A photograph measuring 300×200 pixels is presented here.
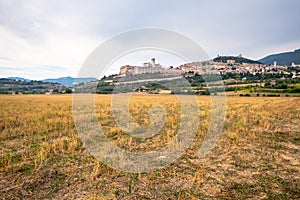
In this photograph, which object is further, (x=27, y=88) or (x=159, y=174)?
(x=27, y=88)

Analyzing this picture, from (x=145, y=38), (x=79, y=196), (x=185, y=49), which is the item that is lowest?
(x=79, y=196)

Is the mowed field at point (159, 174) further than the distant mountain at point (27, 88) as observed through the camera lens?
No

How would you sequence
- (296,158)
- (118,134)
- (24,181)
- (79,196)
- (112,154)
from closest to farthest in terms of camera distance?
(79,196) < (24,181) < (296,158) < (112,154) < (118,134)

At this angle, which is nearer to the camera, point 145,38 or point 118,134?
point 118,134

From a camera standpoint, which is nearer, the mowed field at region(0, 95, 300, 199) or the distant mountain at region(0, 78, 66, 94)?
the mowed field at region(0, 95, 300, 199)

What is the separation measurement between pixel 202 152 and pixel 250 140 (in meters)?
3.41

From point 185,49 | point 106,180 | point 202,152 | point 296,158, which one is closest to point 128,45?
point 185,49

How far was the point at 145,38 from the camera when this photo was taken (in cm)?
1425

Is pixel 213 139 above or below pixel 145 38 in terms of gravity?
below

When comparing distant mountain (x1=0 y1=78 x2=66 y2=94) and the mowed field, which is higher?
distant mountain (x1=0 y1=78 x2=66 y2=94)

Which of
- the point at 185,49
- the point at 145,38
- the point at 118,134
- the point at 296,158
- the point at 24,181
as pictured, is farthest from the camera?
the point at 145,38

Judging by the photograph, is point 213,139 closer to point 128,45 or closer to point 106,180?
point 106,180

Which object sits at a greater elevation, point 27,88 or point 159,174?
point 27,88

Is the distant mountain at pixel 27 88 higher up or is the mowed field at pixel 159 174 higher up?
the distant mountain at pixel 27 88
